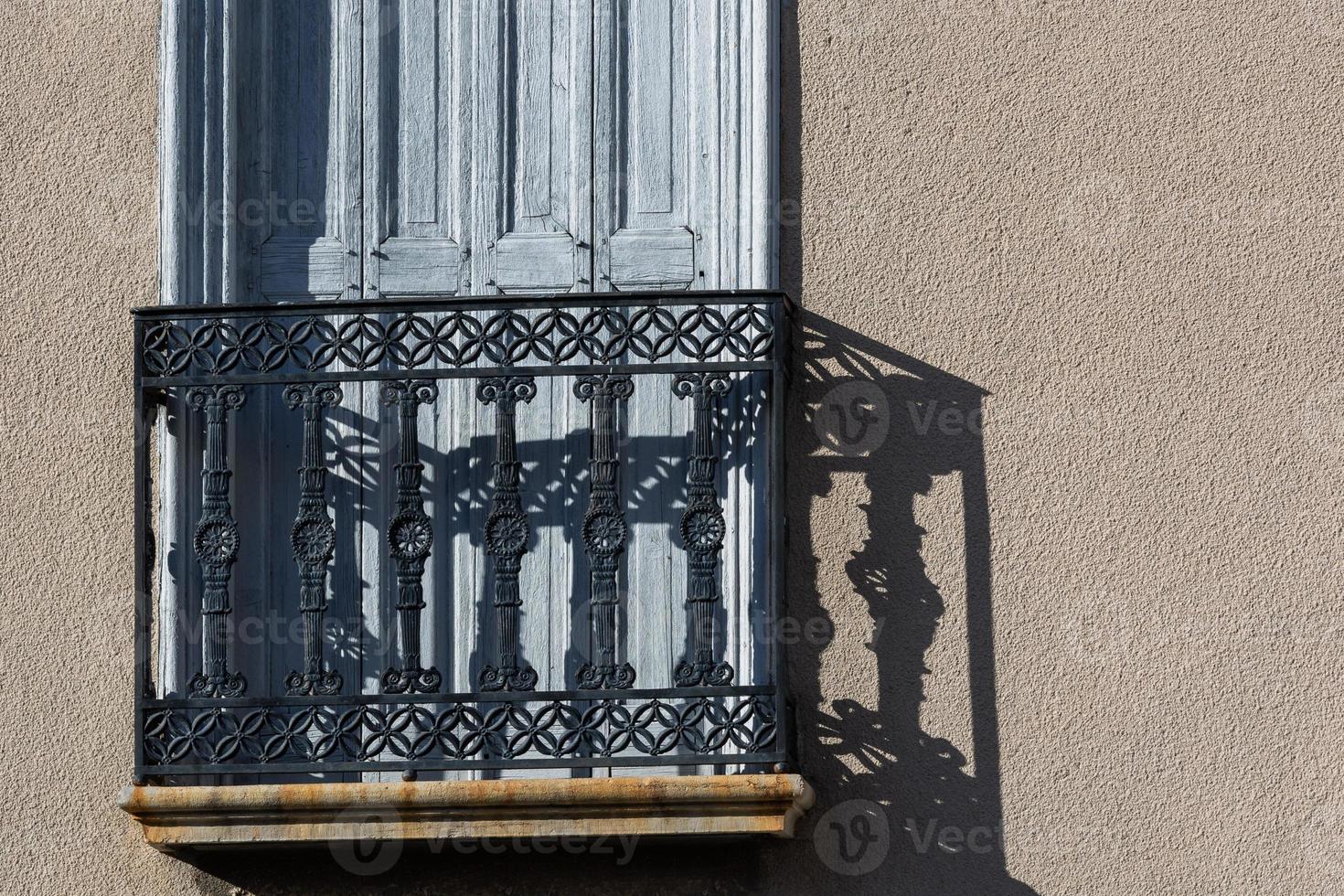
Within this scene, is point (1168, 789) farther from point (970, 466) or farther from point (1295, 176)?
point (1295, 176)

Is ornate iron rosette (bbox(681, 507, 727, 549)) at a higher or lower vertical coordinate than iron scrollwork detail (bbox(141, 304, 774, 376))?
lower

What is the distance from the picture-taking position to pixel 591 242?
19.2ft

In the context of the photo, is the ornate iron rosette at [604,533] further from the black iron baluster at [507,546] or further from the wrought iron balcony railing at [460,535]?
the black iron baluster at [507,546]

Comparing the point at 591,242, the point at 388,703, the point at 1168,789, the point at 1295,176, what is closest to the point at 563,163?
the point at 591,242

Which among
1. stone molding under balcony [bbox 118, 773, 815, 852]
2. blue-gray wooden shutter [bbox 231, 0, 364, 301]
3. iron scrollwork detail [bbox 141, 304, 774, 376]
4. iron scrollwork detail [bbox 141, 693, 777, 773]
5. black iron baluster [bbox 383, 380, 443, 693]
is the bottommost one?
stone molding under balcony [bbox 118, 773, 815, 852]

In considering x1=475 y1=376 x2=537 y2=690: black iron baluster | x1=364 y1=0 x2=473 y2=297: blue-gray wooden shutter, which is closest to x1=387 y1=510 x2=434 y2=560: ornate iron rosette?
x1=475 y1=376 x2=537 y2=690: black iron baluster

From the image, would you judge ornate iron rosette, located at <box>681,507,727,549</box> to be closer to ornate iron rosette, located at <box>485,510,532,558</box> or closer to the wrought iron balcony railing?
the wrought iron balcony railing

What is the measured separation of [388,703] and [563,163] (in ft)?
5.49

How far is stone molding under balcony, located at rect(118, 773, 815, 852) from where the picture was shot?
5176 millimetres

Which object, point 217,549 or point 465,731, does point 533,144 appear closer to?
point 217,549

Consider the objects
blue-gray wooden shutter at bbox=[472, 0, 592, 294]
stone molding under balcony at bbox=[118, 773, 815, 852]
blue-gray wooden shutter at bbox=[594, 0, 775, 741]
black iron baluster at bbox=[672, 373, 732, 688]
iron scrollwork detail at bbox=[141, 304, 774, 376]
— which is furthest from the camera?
blue-gray wooden shutter at bbox=[472, 0, 592, 294]

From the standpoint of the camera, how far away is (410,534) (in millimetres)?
5379

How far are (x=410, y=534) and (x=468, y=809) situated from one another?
75cm

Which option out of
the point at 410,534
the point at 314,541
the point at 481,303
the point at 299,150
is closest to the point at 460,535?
the point at 410,534
